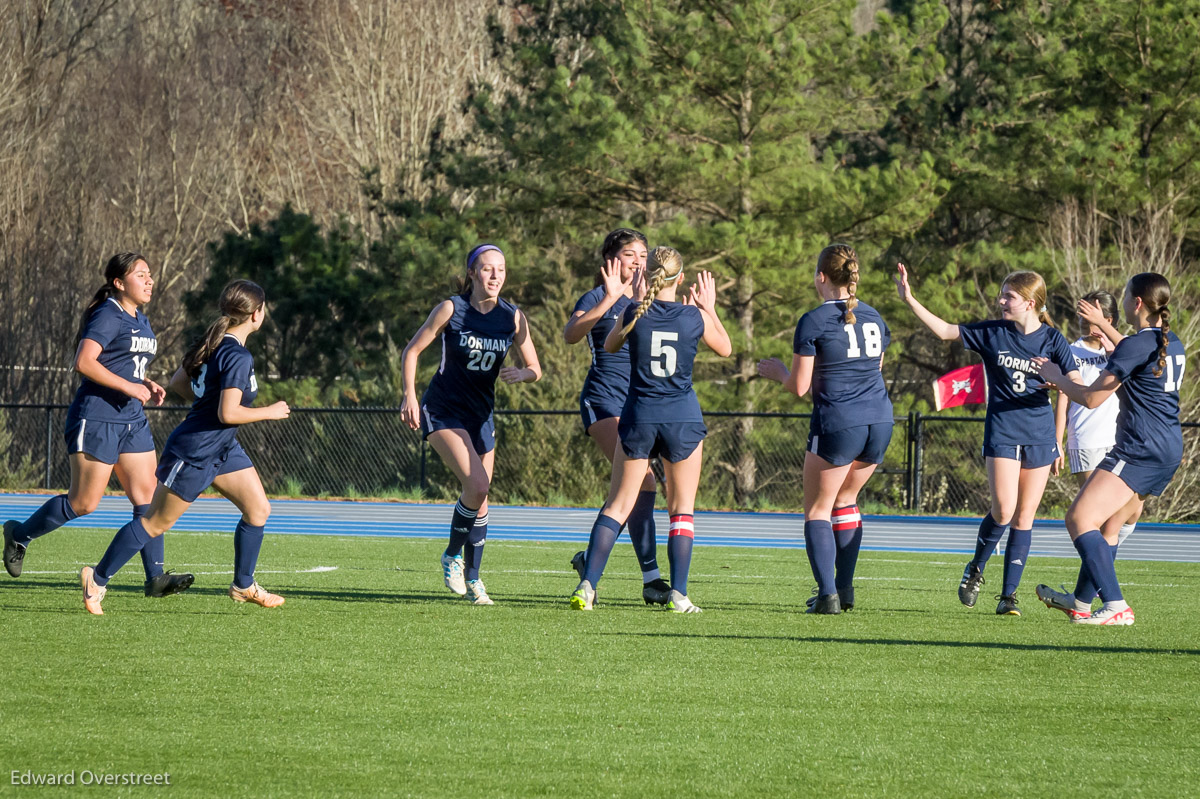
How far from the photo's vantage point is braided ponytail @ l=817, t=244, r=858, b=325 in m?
7.63

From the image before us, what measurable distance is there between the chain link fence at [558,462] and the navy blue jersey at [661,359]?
13725 mm

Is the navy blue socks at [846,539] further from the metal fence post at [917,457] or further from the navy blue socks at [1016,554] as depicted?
the metal fence post at [917,457]

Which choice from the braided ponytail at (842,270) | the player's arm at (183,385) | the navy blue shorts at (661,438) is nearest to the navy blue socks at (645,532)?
the navy blue shorts at (661,438)

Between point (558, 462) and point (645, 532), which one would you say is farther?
point (558, 462)

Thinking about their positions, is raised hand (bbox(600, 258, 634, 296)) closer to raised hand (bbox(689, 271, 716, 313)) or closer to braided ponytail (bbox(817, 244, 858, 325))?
raised hand (bbox(689, 271, 716, 313))

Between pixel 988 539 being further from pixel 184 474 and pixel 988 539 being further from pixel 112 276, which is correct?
pixel 112 276

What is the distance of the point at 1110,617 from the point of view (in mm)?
7516

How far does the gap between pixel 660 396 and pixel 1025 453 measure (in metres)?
2.19

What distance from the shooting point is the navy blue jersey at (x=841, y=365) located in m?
7.63

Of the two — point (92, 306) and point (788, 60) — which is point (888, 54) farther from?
point (92, 306)

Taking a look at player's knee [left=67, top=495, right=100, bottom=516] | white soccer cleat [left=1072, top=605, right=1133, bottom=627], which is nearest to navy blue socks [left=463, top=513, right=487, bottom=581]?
player's knee [left=67, top=495, right=100, bottom=516]

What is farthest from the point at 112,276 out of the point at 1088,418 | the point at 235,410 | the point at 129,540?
the point at 1088,418

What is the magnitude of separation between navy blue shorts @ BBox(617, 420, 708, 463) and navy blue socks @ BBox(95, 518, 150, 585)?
261cm

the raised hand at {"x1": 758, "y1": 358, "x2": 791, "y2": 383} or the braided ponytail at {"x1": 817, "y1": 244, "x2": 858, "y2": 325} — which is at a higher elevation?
the braided ponytail at {"x1": 817, "y1": 244, "x2": 858, "y2": 325}
